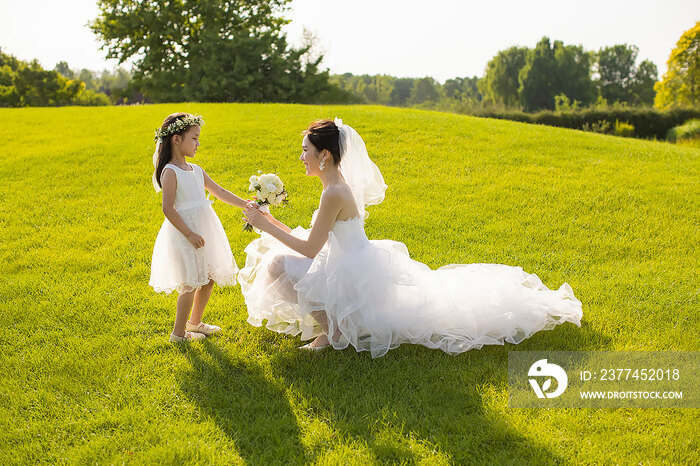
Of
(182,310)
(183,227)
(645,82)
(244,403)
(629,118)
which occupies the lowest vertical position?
(244,403)

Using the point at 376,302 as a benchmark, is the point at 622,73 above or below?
above

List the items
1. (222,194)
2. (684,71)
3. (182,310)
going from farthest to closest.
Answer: (684,71)
(222,194)
(182,310)

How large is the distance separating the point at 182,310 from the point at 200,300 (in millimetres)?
251

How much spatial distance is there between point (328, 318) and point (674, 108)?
32.8 metres

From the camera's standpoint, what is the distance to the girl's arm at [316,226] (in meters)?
4.63

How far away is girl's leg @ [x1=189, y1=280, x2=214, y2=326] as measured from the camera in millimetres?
5188

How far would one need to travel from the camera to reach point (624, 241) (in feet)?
25.8

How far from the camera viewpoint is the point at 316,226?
4688 millimetres

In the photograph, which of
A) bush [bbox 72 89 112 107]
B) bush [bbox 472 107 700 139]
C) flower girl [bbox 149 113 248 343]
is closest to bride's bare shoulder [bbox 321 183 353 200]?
flower girl [bbox 149 113 248 343]

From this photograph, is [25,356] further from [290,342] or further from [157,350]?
[290,342]

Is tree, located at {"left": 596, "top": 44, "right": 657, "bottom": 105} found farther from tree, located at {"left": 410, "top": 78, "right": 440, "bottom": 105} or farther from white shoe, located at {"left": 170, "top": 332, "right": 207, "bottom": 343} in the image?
white shoe, located at {"left": 170, "top": 332, "right": 207, "bottom": 343}

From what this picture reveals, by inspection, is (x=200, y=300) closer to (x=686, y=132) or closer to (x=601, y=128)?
(x=601, y=128)

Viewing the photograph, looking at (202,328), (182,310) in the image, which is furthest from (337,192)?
(202,328)

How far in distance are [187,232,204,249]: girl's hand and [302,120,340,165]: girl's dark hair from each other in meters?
1.41
